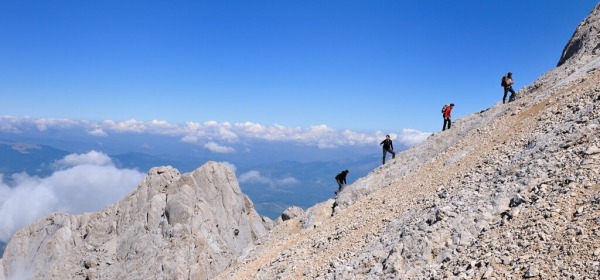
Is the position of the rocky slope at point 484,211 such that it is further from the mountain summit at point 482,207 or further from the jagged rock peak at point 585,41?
the jagged rock peak at point 585,41

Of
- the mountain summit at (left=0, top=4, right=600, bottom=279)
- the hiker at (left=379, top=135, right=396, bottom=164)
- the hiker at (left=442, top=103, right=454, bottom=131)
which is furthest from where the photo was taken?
the hiker at (left=379, top=135, right=396, bottom=164)

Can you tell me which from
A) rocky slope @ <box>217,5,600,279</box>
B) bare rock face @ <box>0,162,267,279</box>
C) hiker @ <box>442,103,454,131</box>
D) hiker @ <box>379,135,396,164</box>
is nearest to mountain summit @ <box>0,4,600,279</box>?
rocky slope @ <box>217,5,600,279</box>

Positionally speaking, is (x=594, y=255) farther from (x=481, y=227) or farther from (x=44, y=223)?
(x=44, y=223)

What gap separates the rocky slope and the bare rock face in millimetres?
36420

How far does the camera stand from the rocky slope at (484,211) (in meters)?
13.2

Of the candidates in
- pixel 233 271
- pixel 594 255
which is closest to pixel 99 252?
pixel 233 271

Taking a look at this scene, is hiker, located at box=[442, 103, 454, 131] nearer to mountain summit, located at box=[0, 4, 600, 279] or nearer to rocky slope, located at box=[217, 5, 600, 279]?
mountain summit, located at box=[0, 4, 600, 279]

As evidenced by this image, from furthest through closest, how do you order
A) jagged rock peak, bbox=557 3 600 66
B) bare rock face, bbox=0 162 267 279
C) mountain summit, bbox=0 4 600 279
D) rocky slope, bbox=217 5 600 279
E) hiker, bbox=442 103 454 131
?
bare rock face, bbox=0 162 267 279 < hiker, bbox=442 103 454 131 < jagged rock peak, bbox=557 3 600 66 < mountain summit, bbox=0 4 600 279 < rocky slope, bbox=217 5 600 279

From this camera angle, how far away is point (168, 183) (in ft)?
270

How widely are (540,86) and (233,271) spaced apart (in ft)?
97.1

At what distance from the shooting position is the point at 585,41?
127ft

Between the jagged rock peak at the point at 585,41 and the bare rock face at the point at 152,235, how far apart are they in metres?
48.9

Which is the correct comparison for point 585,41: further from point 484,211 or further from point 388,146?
point 484,211

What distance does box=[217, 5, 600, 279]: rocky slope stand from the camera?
13.2m
